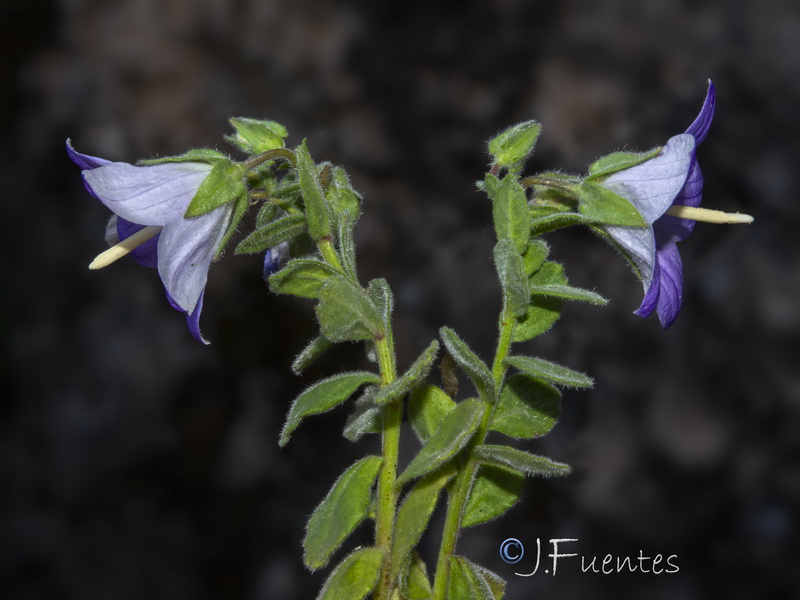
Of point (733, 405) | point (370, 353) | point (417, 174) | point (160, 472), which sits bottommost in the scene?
point (160, 472)

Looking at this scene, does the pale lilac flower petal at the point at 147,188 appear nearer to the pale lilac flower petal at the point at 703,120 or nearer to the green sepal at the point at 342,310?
the green sepal at the point at 342,310

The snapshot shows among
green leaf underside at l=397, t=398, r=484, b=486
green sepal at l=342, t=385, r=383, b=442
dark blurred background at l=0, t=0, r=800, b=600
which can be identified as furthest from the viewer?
dark blurred background at l=0, t=0, r=800, b=600

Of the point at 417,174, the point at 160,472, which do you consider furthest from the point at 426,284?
the point at 160,472

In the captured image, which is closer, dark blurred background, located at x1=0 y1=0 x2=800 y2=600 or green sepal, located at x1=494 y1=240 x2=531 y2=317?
green sepal, located at x1=494 y1=240 x2=531 y2=317

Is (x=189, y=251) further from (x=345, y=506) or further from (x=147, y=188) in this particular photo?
(x=345, y=506)

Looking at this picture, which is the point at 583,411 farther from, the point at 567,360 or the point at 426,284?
the point at 426,284

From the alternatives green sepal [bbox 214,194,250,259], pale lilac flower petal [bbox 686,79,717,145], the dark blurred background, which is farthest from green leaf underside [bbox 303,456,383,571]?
the dark blurred background

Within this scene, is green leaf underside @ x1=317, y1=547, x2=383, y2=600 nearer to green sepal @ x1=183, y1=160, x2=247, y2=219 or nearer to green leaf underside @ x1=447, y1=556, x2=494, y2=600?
green leaf underside @ x1=447, y1=556, x2=494, y2=600

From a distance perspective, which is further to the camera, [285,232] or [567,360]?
[567,360]
